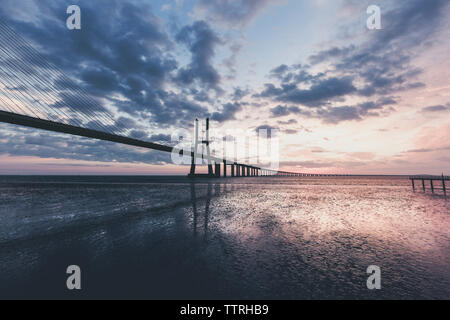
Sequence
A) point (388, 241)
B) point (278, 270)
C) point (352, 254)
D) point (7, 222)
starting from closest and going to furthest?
point (278, 270) → point (352, 254) → point (388, 241) → point (7, 222)

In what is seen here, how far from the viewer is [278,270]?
516 centimetres

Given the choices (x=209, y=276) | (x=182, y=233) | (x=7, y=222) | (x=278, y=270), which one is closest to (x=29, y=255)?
(x=182, y=233)

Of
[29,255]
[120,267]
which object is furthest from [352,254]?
[29,255]
